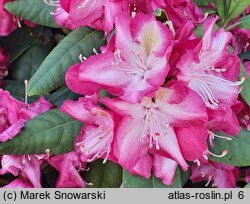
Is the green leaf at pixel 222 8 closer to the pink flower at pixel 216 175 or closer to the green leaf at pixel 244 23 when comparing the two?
the green leaf at pixel 244 23

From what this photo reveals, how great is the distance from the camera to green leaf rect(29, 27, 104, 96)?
2.64ft

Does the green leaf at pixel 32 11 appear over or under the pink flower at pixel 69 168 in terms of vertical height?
over

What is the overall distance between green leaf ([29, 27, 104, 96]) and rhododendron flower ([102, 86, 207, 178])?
153 millimetres

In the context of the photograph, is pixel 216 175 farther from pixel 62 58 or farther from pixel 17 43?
pixel 17 43

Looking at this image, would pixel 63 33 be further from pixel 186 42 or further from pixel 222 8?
pixel 186 42

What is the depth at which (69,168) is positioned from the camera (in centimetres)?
87

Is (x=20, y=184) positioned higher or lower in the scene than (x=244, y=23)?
lower

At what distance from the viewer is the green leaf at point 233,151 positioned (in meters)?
0.82

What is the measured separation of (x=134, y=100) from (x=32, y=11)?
0.37 meters

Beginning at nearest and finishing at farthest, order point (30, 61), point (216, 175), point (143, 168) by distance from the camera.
Result: point (143, 168), point (216, 175), point (30, 61)

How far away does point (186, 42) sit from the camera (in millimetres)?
691

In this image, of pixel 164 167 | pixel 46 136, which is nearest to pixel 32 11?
pixel 46 136

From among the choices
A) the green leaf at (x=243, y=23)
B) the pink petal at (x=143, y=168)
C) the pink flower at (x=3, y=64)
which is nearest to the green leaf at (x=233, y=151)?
the pink petal at (x=143, y=168)

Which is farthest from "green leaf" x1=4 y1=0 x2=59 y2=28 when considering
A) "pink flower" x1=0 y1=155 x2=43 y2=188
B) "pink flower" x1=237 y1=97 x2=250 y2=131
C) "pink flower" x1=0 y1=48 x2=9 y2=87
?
"pink flower" x1=237 y1=97 x2=250 y2=131
